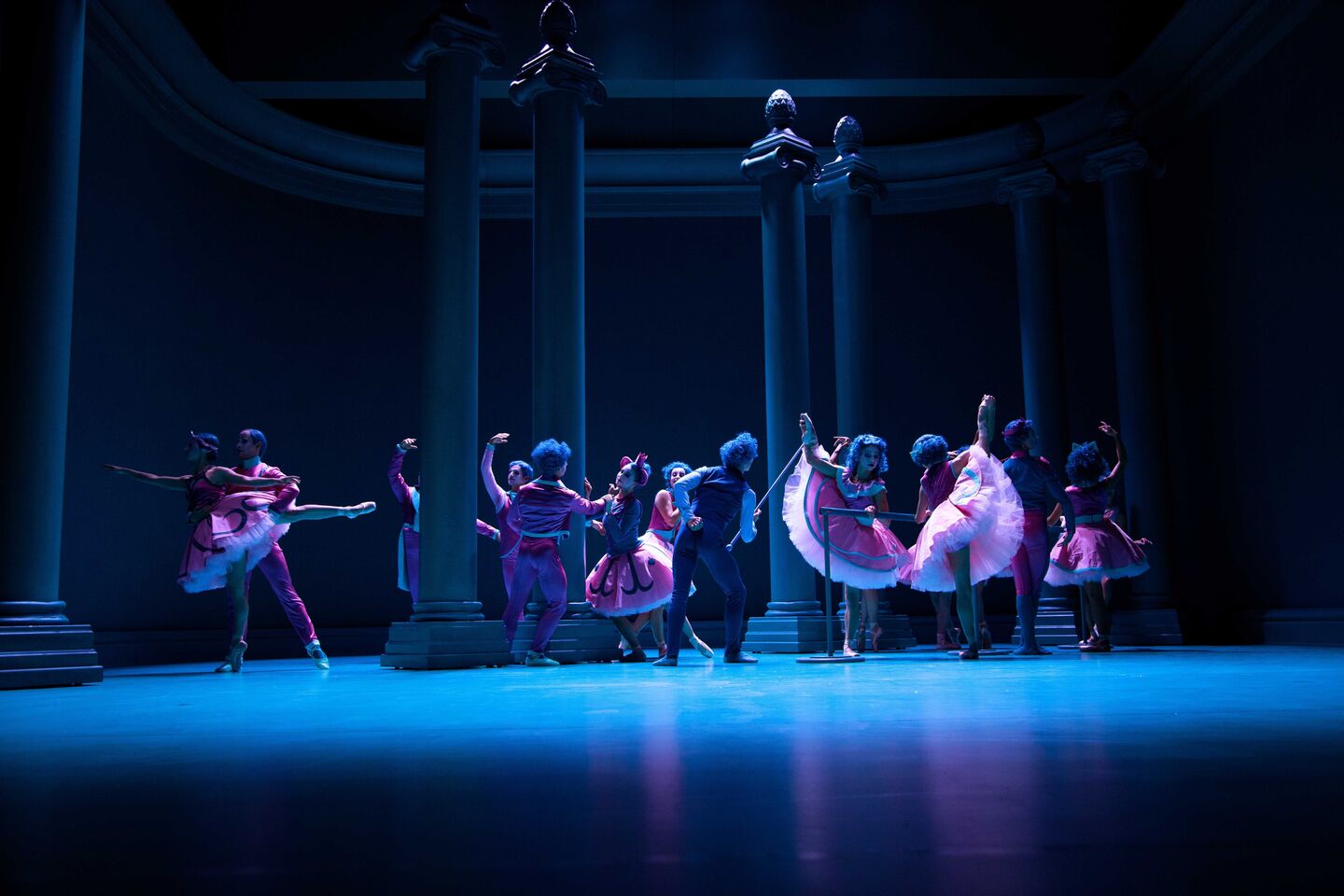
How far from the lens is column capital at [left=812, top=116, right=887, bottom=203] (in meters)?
12.3

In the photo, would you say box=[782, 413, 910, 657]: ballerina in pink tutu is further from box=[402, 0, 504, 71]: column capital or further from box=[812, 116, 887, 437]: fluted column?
box=[402, 0, 504, 71]: column capital

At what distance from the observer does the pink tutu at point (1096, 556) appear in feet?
32.6

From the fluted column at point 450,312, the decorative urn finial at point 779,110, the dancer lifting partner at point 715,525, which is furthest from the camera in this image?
the decorative urn finial at point 779,110

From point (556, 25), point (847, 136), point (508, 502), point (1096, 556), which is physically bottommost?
point (1096, 556)

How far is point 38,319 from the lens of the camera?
6.84m

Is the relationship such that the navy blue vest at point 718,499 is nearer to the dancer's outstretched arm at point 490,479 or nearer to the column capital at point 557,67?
the dancer's outstretched arm at point 490,479

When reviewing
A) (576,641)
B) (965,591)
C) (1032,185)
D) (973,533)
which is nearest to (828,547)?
(973,533)

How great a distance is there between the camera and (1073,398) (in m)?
14.2

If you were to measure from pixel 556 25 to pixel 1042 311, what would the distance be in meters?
6.89

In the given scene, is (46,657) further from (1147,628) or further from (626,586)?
(1147,628)

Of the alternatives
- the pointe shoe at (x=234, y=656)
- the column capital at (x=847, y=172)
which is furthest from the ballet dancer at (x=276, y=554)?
the column capital at (x=847, y=172)

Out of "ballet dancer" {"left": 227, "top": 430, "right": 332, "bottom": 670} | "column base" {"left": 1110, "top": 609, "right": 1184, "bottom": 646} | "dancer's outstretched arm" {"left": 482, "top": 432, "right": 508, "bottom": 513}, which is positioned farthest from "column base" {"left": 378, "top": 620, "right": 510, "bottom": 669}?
"column base" {"left": 1110, "top": 609, "right": 1184, "bottom": 646}

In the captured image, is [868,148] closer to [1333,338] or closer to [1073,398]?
[1073,398]

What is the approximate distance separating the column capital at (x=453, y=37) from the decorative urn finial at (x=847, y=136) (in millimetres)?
4745
